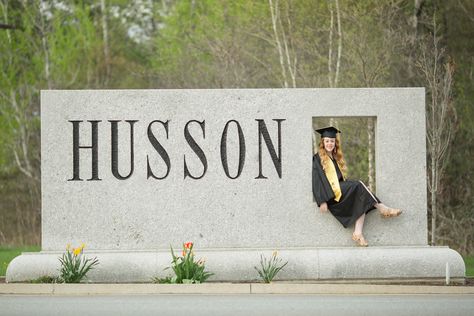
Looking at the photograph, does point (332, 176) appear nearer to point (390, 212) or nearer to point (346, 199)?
point (346, 199)

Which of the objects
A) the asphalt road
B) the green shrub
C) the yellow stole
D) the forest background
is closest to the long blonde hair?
the yellow stole

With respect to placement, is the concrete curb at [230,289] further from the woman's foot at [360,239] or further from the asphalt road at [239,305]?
the woman's foot at [360,239]

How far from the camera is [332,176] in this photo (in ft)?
48.3

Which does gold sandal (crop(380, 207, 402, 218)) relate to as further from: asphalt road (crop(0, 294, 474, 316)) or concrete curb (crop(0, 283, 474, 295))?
asphalt road (crop(0, 294, 474, 316))

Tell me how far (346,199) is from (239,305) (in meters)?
3.07

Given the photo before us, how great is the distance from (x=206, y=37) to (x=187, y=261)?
14660mm

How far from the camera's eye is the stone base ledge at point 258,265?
14.3m

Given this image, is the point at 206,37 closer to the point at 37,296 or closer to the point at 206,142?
the point at 206,142

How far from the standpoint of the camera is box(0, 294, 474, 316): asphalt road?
1142 centimetres

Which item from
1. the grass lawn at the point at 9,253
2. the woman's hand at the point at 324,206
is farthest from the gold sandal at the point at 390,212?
the grass lawn at the point at 9,253

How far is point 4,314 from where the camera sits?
11.4m

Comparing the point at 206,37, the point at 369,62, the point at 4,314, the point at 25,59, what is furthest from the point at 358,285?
the point at 25,59

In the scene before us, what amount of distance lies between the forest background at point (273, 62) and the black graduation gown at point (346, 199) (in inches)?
110

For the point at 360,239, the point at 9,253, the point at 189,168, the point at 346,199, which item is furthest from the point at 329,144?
the point at 9,253
